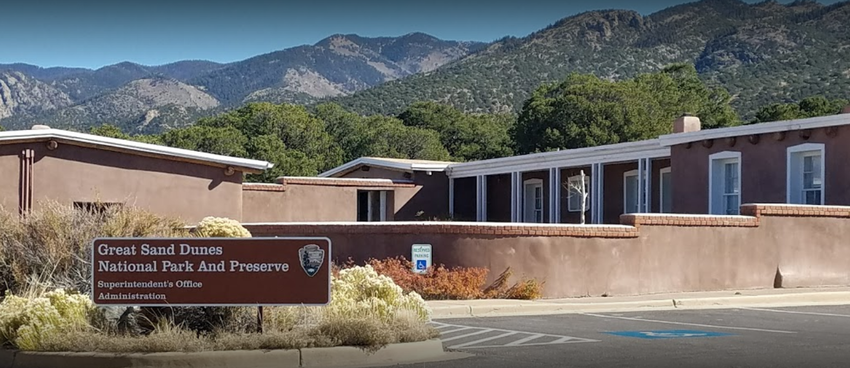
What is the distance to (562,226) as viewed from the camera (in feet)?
74.8

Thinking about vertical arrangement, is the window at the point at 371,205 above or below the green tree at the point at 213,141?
below

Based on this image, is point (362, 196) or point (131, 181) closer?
point (131, 181)

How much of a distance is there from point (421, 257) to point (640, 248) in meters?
4.82

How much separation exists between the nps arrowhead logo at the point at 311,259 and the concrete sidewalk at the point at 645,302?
6.26 metres

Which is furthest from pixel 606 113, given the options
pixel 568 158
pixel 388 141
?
pixel 568 158

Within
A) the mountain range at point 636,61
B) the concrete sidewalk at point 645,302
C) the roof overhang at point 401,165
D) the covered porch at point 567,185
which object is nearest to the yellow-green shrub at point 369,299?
the concrete sidewalk at point 645,302

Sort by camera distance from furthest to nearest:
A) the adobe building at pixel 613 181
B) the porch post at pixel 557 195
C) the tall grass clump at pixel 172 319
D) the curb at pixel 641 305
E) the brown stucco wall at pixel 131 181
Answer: the porch post at pixel 557 195 < the brown stucco wall at pixel 131 181 < the adobe building at pixel 613 181 < the curb at pixel 641 305 < the tall grass clump at pixel 172 319

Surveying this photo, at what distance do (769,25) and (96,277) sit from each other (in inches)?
3768

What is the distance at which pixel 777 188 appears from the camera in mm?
27656

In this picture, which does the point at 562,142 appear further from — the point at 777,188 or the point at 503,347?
the point at 503,347

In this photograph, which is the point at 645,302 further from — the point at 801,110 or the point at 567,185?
the point at 801,110

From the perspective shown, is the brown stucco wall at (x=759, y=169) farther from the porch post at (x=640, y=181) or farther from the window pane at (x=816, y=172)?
the porch post at (x=640, y=181)

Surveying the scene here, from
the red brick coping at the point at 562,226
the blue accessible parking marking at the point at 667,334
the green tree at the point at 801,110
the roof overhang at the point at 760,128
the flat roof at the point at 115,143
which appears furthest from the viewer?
the green tree at the point at 801,110

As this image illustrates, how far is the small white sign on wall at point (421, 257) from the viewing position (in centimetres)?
2219
